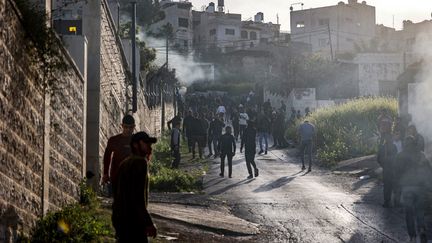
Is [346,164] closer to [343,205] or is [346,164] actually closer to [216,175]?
[216,175]

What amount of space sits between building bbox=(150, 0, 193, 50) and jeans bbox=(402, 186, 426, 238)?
75.8m

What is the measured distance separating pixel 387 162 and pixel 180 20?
75.1 m

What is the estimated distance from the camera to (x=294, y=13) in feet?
305

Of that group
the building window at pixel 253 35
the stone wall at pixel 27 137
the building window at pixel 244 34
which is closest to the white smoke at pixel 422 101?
the stone wall at pixel 27 137

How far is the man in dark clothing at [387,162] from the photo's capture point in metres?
15.6

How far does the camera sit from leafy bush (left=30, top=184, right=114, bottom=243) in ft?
30.2

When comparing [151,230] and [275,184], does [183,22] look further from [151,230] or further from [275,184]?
[151,230]

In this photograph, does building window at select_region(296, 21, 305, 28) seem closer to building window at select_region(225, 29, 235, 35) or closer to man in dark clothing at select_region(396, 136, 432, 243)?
building window at select_region(225, 29, 235, 35)

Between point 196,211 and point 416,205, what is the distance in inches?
165

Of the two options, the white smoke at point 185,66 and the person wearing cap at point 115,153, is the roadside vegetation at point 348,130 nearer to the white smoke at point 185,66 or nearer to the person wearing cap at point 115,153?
the person wearing cap at point 115,153

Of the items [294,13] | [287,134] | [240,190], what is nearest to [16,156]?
[240,190]

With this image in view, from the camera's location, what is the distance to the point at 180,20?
89625mm

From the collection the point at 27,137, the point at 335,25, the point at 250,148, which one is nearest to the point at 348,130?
the point at 250,148

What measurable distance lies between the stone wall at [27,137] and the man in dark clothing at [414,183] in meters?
5.09
